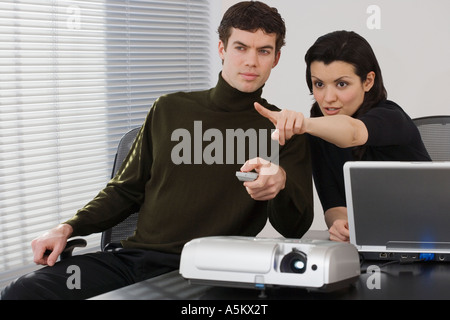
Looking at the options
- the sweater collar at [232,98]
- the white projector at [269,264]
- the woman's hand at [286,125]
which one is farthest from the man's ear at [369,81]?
the white projector at [269,264]

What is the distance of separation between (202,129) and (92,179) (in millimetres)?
1112

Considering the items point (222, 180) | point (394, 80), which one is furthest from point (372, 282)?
point (394, 80)

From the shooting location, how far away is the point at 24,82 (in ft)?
8.85

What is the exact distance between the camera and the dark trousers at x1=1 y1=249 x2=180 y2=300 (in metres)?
1.73

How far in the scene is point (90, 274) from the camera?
1.85 meters

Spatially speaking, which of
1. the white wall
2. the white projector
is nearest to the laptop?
the white projector

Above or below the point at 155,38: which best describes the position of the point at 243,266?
below

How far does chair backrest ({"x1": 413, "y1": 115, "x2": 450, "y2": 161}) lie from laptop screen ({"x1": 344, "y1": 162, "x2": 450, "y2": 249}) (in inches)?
32.0

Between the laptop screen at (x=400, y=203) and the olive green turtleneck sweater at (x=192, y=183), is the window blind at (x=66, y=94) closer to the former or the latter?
the olive green turtleneck sweater at (x=192, y=183)

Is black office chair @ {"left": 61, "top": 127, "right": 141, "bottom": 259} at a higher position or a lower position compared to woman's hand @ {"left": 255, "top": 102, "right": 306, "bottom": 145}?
lower

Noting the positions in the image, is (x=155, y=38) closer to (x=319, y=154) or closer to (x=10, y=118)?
(x=10, y=118)

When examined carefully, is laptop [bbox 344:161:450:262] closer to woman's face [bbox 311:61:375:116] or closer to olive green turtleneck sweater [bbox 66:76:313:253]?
olive green turtleneck sweater [bbox 66:76:313:253]

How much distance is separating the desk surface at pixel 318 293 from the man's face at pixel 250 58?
815 mm
